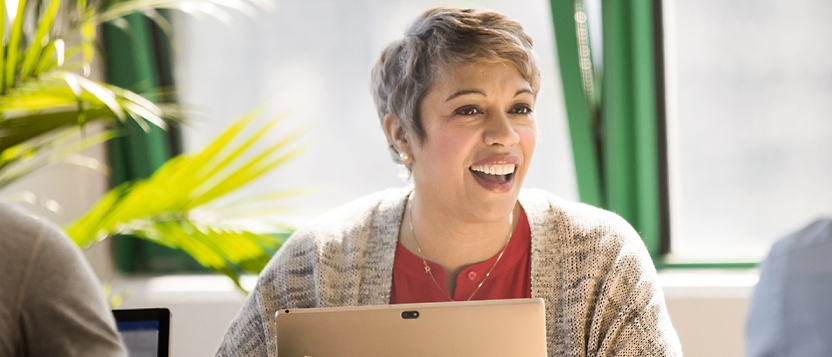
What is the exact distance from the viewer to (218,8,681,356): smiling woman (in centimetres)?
190

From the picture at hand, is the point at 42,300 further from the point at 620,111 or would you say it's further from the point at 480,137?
the point at 620,111

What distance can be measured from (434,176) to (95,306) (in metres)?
1.09

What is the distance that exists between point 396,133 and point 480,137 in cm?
26

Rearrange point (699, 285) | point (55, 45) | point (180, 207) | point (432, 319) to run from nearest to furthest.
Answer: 1. point (432, 319)
2. point (55, 45)
3. point (180, 207)
4. point (699, 285)

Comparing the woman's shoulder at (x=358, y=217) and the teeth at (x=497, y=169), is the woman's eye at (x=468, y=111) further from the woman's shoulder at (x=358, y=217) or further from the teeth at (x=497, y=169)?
the woman's shoulder at (x=358, y=217)

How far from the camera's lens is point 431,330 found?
1.39m

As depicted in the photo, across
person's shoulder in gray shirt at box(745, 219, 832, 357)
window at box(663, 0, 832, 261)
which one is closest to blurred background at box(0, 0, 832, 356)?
window at box(663, 0, 832, 261)

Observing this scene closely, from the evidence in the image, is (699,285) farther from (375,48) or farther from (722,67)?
(375,48)

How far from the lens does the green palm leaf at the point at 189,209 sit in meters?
2.19

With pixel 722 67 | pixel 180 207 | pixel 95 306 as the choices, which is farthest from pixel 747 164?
pixel 95 306

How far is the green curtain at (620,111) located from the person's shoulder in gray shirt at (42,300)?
2178 mm

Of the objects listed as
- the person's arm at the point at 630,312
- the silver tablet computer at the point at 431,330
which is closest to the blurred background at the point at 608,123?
the person's arm at the point at 630,312

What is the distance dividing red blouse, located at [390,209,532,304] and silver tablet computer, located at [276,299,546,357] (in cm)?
54

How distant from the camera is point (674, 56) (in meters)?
3.00
